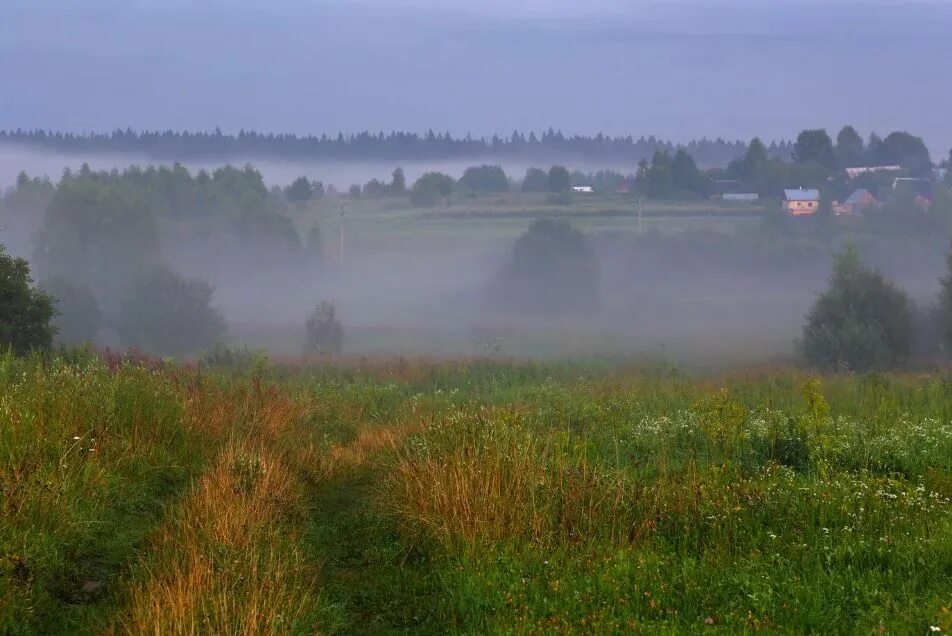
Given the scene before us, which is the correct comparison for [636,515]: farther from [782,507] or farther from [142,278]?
[142,278]

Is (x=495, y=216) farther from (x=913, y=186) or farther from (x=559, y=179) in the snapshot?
(x=913, y=186)

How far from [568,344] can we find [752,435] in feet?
258

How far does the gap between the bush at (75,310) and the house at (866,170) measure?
4118 inches

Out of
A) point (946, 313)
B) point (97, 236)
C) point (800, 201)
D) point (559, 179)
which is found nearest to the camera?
point (946, 313)

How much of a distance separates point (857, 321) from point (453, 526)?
52.9 m

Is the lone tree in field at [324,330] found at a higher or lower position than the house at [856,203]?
lower

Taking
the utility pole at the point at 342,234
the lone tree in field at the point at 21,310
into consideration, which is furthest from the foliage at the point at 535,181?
the lone tree in field at the point at 21,310

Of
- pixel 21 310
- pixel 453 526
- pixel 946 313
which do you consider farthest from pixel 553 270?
pixel 453 526

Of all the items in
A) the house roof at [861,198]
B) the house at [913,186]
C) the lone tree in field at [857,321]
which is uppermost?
the house at [913,186]

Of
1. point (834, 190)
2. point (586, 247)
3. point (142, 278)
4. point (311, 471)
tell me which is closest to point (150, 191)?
point (142, 278)

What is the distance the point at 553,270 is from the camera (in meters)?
129

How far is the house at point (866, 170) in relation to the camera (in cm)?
13934

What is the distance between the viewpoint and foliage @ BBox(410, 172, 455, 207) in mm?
171625

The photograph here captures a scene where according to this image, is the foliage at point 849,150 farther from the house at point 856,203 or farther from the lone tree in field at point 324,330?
the lone tree in field at point 324,330
